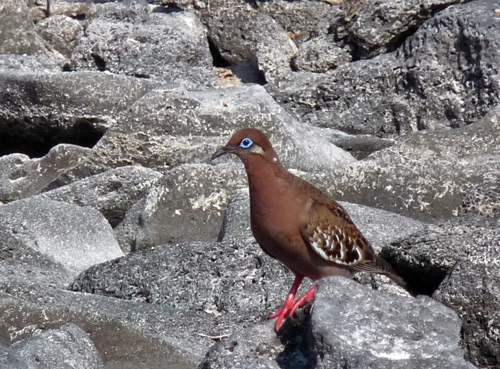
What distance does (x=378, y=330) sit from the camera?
4.34 m

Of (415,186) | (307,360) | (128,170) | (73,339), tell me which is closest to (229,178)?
(128,170)

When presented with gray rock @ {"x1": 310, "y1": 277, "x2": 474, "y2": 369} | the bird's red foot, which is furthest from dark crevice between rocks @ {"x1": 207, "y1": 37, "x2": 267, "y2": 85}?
gray rock @ {"x1": 310, "y1": 277, "x2": 474, "y2": 369}

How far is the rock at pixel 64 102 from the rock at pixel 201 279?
376cm

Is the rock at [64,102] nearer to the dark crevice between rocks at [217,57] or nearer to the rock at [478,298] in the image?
the dark crevice between rocks at [217,57]

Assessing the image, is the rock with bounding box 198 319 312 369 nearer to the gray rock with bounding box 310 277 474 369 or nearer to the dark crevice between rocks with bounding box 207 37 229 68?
the gray rock with bounding box 310 277 474 369

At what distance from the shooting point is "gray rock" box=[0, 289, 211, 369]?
564cm

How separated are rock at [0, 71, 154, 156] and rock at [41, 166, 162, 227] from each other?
154cm

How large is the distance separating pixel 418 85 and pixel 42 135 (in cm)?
384

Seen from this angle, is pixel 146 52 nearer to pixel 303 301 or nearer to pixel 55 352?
pixel 55 352

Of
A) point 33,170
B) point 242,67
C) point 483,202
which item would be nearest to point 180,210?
point 33,170

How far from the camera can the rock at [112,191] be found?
28.2 ft

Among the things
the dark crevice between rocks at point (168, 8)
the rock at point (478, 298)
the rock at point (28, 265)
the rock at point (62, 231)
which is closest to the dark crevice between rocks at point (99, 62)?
the dark crevice between rocks at point (168, 8)

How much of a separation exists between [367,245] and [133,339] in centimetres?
138

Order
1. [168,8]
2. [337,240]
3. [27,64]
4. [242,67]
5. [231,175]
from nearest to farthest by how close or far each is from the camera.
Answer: [337,240] → [231,175] → [27,64] → [242,67] → [168,8]
